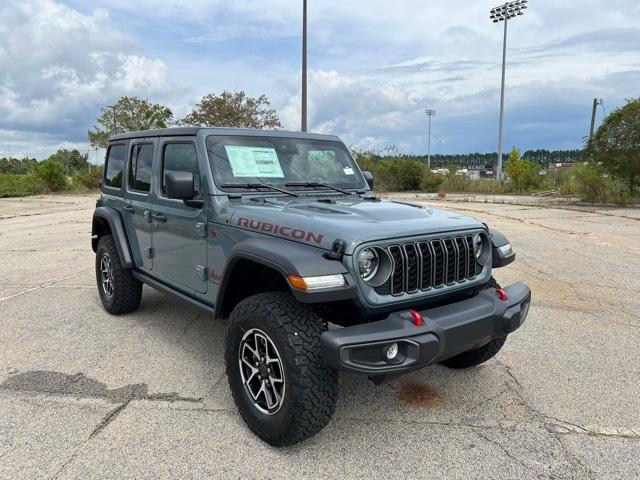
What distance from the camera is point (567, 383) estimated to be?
3631 mm

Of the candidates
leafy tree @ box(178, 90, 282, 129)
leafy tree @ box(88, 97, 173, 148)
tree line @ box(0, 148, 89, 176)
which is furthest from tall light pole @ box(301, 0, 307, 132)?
tree line @ box(0, 148, 89, 176)

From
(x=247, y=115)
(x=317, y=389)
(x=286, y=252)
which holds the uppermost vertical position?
(x=247, y=115)

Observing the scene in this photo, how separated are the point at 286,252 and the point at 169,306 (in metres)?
3.21

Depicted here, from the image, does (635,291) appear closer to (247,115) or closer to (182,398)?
(182,398)

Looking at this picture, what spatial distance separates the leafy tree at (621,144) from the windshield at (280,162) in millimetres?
15963

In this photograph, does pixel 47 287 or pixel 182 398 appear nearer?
pixel 182 398

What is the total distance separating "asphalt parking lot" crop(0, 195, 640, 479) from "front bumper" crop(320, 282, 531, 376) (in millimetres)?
591

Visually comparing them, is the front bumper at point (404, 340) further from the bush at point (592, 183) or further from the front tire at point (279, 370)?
the bush at point (592, 183)

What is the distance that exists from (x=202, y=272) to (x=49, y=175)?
1222 inches

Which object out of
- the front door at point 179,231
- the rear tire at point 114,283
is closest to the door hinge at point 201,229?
the front door at point 179,231

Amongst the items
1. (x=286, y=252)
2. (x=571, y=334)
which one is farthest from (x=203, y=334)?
(x=571, y=334)

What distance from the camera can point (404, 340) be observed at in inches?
97.7

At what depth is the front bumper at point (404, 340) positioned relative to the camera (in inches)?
96.5

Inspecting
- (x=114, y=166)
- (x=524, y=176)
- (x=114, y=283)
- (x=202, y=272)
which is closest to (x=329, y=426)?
(x=202, y=272)
